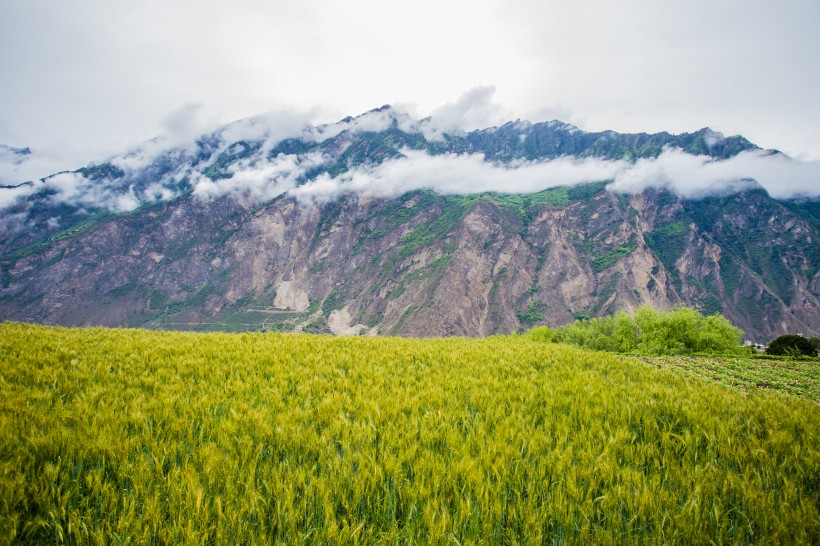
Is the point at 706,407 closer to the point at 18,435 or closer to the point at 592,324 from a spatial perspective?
the point at 18,435

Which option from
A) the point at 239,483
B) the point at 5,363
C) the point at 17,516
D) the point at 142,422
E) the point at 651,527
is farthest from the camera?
the point at 5,363

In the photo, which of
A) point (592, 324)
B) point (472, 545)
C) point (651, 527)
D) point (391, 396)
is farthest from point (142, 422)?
point (592, 324)

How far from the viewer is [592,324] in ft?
278

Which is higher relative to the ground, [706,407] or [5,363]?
[5,363]

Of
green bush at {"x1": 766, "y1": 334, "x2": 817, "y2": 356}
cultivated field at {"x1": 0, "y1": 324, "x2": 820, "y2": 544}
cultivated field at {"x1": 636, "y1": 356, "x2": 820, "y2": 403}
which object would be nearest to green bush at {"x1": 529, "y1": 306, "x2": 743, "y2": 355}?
green bush at {"x1": 766, "y1": 334, "x2": 817, "y2": 356}

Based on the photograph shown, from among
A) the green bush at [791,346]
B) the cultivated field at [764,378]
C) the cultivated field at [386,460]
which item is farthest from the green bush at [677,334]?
the cultivated field at [386,460]

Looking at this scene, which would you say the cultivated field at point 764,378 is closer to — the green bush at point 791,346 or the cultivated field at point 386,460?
the cultivated field at point 386,460

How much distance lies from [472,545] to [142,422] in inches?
148

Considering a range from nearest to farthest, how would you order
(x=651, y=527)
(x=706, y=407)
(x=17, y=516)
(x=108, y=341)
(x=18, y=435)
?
(x=17, y=516), (x=651, y=527), (x=18, y=435), (x=706, y=407), (x=108, y=341)

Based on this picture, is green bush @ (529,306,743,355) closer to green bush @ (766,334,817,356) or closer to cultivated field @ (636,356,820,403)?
green bush @ (766,334,817,356)

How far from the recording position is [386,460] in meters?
3.36

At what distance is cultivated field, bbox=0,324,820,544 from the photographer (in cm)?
252

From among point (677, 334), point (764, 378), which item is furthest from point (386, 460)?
point (677, 334)

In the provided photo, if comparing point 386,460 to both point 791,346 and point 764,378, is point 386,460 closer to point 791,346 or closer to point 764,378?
point 764,378
